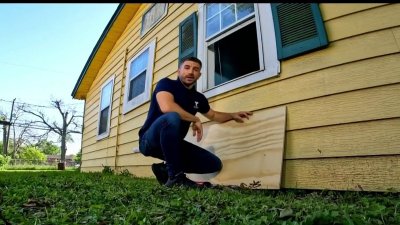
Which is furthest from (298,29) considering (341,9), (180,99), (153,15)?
(153,15)

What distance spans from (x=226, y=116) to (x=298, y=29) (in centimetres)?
96

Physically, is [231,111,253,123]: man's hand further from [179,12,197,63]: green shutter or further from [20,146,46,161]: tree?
[20,146,46,161]: tree

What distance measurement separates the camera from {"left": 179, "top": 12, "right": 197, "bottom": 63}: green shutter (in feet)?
12.1

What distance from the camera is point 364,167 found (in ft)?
6.12

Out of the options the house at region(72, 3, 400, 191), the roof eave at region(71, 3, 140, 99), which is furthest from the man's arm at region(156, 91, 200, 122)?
the roof eave at region(71, 3, 140, 99)

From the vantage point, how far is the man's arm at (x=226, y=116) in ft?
8.55

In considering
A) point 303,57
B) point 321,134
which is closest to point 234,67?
point 303,57

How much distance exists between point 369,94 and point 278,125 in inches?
25.8

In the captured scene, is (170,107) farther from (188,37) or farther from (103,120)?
(103,120)

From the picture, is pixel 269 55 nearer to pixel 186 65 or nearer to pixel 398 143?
pixel 186 65

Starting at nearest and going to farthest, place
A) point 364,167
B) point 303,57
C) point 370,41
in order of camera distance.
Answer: point 364,167 → point 370,41 → point 303,57

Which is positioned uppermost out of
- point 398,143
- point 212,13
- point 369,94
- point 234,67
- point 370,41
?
point 212,13

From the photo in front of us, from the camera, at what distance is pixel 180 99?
2.69 meters

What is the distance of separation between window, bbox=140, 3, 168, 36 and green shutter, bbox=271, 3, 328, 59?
2770 millimetres
